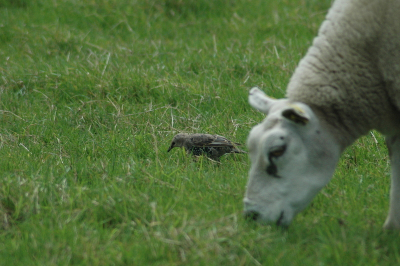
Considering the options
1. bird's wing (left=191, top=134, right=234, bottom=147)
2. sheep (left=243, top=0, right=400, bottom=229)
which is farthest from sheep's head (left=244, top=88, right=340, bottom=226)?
bird's wing (left=191, top=134, right=234, bottom=147)

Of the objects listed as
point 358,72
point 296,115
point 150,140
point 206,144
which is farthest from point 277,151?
point 150,140

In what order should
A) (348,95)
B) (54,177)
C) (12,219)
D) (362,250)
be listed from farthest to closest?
(54,177) → (12,219) → (348,95) → (362,250)

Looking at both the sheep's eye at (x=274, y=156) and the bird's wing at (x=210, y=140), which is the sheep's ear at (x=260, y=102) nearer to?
the sheep's eye at (x=274, y=156)

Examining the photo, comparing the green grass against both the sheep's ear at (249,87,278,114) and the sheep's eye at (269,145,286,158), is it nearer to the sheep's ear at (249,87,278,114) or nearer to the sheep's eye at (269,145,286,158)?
the sheep's eye at (269,145,286,158)

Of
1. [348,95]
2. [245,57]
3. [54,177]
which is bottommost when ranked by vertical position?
[245,57]

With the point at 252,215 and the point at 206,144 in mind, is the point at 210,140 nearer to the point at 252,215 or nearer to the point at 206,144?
the point at 206,144

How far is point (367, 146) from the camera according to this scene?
513 cm

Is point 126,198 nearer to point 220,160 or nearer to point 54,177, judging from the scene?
point 54,177

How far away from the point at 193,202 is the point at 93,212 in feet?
2.35

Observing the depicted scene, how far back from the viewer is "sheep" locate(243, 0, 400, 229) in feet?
11.3

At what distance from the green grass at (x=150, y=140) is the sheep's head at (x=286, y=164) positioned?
0.53 ft

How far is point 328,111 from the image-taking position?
11.6 feet

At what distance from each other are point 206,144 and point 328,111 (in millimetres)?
1806

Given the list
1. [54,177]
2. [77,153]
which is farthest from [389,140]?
[77,153]
